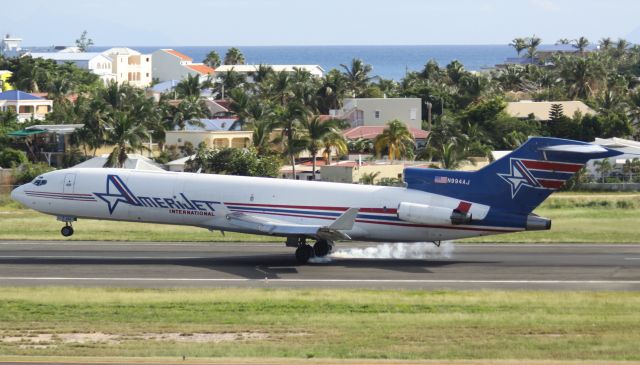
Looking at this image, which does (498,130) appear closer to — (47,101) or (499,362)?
(47,101)

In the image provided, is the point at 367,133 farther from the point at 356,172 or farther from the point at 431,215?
the point at 431,215

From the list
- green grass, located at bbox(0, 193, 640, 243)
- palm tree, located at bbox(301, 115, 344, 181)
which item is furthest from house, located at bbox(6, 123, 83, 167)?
green grass, located at bbox(0, 193, 640, 243)

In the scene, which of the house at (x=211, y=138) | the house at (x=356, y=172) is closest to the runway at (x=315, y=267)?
the house at (x=356, y=172)

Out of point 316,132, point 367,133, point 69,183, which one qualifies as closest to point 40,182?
point 69,183

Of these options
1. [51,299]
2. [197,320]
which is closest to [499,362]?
[197,320]

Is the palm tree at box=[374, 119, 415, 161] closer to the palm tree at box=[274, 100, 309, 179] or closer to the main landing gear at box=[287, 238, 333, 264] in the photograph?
the palm tree at box=[274, 100, 309, 179]

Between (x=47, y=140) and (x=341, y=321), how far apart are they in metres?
71.9

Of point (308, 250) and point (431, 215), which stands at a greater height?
point (431, 215)

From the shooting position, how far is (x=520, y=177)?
121 ft

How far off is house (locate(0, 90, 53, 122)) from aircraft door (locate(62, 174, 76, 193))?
278 feet

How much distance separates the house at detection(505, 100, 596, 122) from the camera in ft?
365

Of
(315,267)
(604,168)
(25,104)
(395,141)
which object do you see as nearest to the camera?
(315,267)

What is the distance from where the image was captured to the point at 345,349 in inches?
903

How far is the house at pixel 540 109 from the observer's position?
4377 inches
